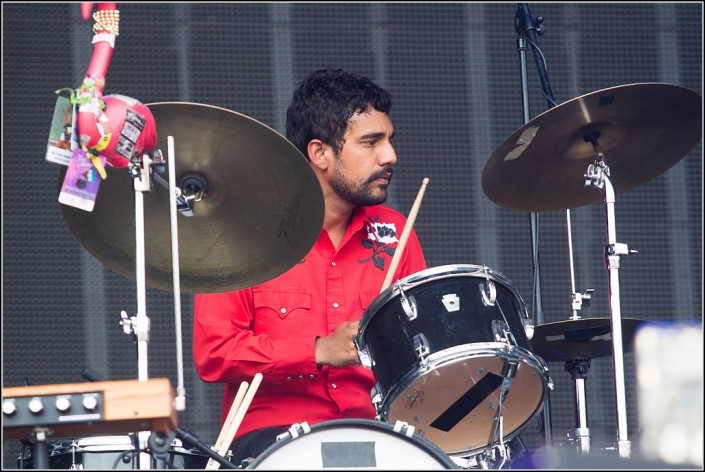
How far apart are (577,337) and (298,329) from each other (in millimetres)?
789

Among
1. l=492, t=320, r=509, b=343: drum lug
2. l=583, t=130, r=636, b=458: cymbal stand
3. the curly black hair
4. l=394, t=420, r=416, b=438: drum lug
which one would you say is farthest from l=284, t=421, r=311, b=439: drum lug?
the curly black hair

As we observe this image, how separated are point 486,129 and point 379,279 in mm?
1320

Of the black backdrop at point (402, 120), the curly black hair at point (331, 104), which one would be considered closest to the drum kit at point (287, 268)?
the curly black hair at point (331, 104)

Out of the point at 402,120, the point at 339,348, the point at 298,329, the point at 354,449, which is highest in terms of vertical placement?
the point at 402,120

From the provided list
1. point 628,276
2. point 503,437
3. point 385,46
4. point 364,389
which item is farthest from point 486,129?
point 503,437

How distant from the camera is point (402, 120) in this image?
440cm

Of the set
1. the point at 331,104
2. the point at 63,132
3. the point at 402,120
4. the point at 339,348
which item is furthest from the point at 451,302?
the point at 402,120

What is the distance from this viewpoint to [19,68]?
4.18 metres

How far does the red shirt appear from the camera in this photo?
2902mm

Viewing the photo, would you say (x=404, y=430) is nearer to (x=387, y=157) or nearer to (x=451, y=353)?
(x=451, y=353)

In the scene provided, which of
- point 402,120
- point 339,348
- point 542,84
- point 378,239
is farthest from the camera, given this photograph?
point 402,120

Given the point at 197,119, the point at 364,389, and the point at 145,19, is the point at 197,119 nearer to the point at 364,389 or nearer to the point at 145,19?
the point at 364,389

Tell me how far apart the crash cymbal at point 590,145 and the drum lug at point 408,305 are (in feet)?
2.02

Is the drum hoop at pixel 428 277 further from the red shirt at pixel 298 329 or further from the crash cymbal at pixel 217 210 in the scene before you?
the red shirt at pixel 298 329
